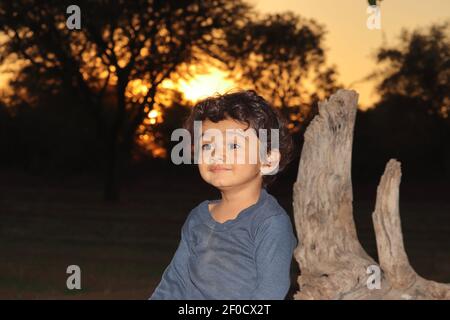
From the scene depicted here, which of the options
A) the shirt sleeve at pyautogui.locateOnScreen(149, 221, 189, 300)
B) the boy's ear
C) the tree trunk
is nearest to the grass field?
the tree trunk

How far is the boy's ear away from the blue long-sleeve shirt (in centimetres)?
9

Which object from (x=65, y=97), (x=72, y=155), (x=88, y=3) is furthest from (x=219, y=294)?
(x=72, y=155)

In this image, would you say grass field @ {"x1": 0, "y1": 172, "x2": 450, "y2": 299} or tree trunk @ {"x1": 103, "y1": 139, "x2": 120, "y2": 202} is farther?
tree trunk @ {"x1": 103, "y1": 139, "x2": 120, "y2": 202}

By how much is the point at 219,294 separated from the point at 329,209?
88cm

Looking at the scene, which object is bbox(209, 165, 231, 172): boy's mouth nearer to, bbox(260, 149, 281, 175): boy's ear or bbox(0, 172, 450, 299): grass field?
bbox(260, 149, 281, 175): boy's ear

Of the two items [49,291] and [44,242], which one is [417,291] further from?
[44,242]

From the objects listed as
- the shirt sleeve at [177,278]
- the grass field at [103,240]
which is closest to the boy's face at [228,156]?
the shirt sleeve at [177,278]

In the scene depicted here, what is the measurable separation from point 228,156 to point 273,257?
466 millimetres

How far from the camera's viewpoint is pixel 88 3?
36250 mm

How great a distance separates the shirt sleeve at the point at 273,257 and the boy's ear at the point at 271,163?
265 mm

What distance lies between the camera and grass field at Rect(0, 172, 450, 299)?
15.8 meters

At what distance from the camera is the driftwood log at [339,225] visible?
3951 mm

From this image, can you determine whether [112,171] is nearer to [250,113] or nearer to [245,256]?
[250,113]

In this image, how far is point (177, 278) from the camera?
3.73 meters
